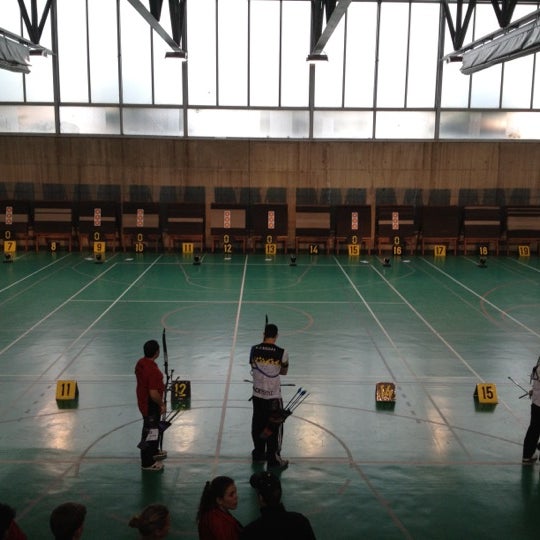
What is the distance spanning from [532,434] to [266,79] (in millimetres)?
20891

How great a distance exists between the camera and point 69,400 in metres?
9.61

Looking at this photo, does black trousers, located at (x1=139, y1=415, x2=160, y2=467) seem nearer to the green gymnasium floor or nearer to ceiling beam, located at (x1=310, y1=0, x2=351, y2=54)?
the green gymnasium floor

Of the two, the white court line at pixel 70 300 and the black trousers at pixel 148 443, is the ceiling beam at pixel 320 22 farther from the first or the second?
the black trousers at pixel 148 443

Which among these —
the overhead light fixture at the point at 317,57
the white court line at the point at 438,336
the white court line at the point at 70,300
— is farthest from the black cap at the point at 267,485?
the overhead light fixture at the point at 317,57

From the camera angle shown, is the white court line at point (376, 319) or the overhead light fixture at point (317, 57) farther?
the overhead light fixture at point (317, 57)

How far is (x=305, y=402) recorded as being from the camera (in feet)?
31.7

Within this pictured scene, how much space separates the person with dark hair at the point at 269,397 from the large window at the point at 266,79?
64.9 ft

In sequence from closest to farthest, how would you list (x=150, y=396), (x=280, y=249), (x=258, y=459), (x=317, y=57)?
(x=150, y=396) → (x=258, y=459) → (x=317, y=57) → (x=280, y=249)

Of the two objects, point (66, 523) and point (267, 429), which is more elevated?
point (66, 523)

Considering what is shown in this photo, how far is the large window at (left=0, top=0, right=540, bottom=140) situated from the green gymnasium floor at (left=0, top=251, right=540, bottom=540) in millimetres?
9098

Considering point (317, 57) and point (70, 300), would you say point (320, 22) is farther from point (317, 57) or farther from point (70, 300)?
point (70, 300)

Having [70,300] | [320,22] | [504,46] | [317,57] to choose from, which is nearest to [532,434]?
[70,300]

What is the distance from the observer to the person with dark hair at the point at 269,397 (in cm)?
736

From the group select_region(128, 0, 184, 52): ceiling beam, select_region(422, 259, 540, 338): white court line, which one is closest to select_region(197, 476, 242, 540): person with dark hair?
select_region(422, 259, 540, 338): white court line
